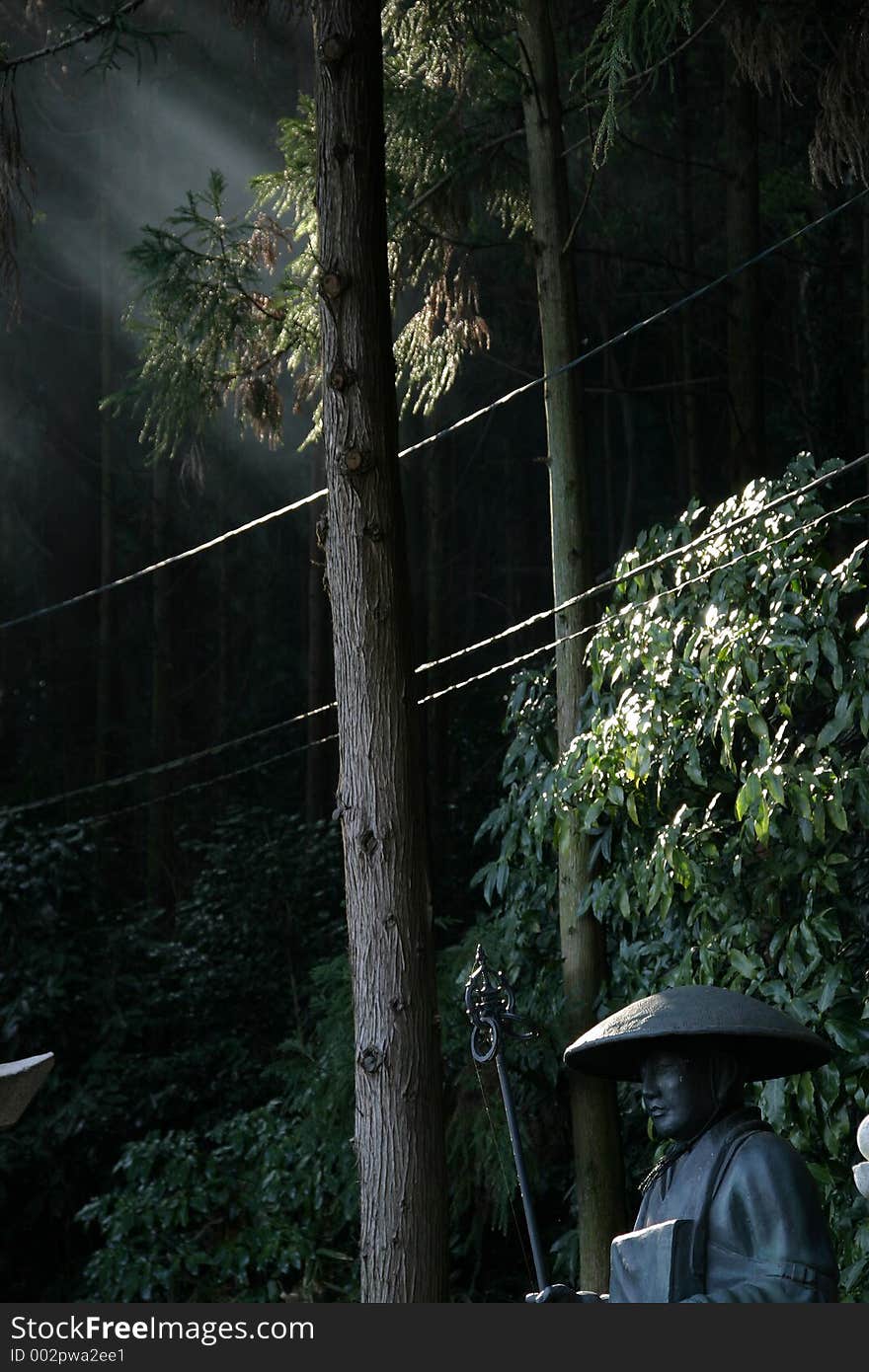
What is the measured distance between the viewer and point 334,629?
605cm

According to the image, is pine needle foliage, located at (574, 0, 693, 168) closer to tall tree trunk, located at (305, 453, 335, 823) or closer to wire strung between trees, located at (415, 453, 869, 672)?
wire strung between trees, located at (415, 453, 869, 672)

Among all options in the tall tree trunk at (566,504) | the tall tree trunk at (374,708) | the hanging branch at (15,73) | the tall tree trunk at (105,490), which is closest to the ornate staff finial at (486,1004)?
the tall tree trunk at (374,708)

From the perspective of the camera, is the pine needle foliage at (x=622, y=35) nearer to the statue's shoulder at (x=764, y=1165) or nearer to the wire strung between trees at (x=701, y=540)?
the wire strung between trees at (x=701, y=540)

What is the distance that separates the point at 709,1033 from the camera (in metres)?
3.81

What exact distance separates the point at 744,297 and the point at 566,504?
14.6 feet

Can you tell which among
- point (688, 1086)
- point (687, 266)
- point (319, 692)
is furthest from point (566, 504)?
point (687, 266)

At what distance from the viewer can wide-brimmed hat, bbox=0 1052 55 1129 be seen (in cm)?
497

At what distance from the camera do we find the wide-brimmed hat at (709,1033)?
3.80m

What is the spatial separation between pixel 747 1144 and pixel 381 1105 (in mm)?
2023

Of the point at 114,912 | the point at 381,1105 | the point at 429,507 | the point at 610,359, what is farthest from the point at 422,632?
the point at 381,1105

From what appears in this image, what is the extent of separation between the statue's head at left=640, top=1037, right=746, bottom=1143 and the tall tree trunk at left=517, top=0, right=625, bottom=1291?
363 cm

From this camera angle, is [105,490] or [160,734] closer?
[160,734]

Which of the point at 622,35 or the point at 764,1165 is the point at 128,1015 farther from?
the point at 764,1165

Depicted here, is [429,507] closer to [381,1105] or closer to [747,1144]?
[381,1105]
